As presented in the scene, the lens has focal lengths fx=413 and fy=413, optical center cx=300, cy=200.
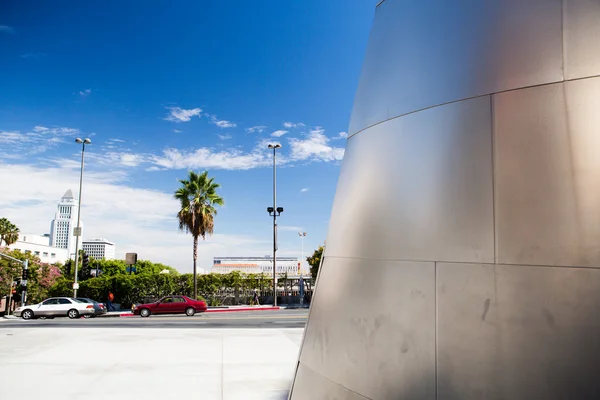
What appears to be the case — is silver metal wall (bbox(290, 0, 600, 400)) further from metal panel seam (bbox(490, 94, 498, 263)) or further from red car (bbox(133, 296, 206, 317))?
red car (bbox(133, 296, 206, 317))

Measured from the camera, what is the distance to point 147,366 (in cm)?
877

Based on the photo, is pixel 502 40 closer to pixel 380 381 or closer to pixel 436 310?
pixel 436 310

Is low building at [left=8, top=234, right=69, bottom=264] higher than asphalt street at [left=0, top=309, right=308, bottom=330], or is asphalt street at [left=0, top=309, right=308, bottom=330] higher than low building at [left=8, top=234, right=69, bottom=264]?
low building at [left=8, top=234, right=69, bottom=264]

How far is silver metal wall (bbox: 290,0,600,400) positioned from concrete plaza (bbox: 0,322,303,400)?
372cm

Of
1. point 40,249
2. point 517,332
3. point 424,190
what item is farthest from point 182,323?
point 40,249

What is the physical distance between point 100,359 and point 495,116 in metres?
9.90

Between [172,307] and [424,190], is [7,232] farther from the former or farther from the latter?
[424,190]

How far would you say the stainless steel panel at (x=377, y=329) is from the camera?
3.10 meters

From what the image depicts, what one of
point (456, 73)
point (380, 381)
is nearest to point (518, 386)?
point (380, 381)

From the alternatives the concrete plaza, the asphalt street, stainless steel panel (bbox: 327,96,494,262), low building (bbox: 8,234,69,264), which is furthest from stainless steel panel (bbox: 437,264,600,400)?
low building (bbox: 8,234,69,264)

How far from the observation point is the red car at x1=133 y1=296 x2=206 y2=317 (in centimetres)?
2559

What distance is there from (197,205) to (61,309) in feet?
40.3

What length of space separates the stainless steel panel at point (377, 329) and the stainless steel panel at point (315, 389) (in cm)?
6

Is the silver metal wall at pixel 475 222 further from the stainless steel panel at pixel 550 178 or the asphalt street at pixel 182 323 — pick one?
the asphalt street at pixel 182 323
